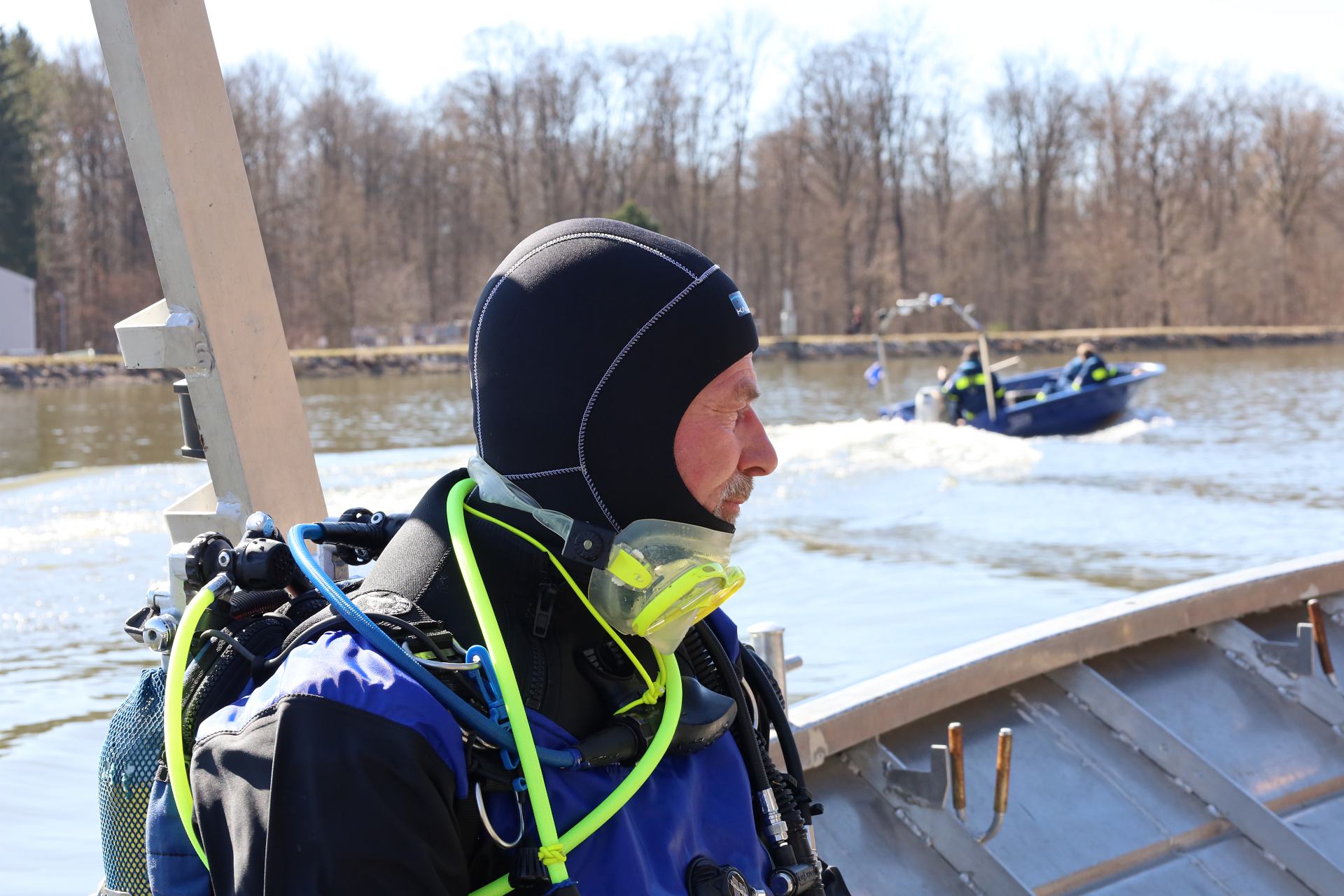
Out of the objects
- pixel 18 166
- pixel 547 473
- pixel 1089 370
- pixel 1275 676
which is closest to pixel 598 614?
pixel 547 473

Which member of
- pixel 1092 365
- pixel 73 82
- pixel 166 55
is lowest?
pixel 1092 365

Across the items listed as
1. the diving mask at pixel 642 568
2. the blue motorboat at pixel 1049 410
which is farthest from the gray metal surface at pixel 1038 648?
the blue motorboat at pixel 1049 410

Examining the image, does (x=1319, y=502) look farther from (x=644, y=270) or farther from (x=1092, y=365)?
(x=644, y=270)

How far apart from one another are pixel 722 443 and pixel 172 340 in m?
1.11

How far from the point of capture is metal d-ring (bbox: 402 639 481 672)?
46.7 inches

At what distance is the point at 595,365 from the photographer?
137 cm

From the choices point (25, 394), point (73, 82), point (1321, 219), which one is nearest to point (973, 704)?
point (25, 394)

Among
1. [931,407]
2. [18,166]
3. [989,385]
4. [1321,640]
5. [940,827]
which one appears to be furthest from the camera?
[18,166]

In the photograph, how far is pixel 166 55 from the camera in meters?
2.05

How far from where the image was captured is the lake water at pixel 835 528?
611cm

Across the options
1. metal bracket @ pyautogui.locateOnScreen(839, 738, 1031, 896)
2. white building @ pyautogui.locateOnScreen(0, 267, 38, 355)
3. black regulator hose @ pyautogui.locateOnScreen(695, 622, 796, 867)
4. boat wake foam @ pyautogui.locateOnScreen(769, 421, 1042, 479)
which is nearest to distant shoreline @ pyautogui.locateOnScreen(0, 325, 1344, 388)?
white building @ pyautogui.locateOnScreen(0, 267, 38, 355)

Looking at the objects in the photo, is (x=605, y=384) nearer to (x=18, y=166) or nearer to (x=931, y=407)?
(x=931, y=407)

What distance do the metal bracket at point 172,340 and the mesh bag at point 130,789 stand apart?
84 cm

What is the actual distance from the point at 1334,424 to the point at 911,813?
22098 mm
